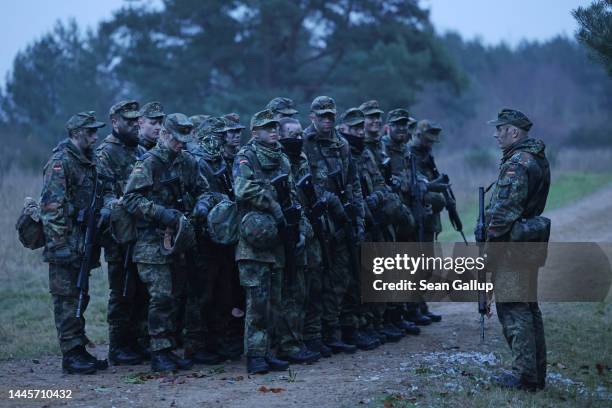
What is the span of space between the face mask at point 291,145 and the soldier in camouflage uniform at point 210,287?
29.8 inches

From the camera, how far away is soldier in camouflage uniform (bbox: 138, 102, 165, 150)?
8773mm

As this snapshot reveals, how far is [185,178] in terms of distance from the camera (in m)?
8.42

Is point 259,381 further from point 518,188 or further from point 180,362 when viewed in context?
point 518,188

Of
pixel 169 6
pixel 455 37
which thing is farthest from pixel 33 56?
pixel 455 37

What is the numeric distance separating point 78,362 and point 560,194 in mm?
19494

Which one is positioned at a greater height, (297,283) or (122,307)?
(297,283)

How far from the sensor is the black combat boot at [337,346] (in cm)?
923

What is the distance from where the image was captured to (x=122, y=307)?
8.79 meters

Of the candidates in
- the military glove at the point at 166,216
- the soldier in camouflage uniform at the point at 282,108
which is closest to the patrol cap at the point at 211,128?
the soldier in camouflage uniform at the point at 282,108

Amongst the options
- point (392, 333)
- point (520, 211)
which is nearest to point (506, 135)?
point (520, 211)

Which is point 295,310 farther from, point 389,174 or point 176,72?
point 176,72

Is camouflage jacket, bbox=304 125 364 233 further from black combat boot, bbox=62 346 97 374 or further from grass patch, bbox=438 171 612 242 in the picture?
grass patch, bbox=438 171 612 242

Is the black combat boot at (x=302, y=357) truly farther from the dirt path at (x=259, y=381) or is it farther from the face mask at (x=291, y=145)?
the face mask at (x=291, y=145)

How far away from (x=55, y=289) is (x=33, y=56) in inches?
1378
